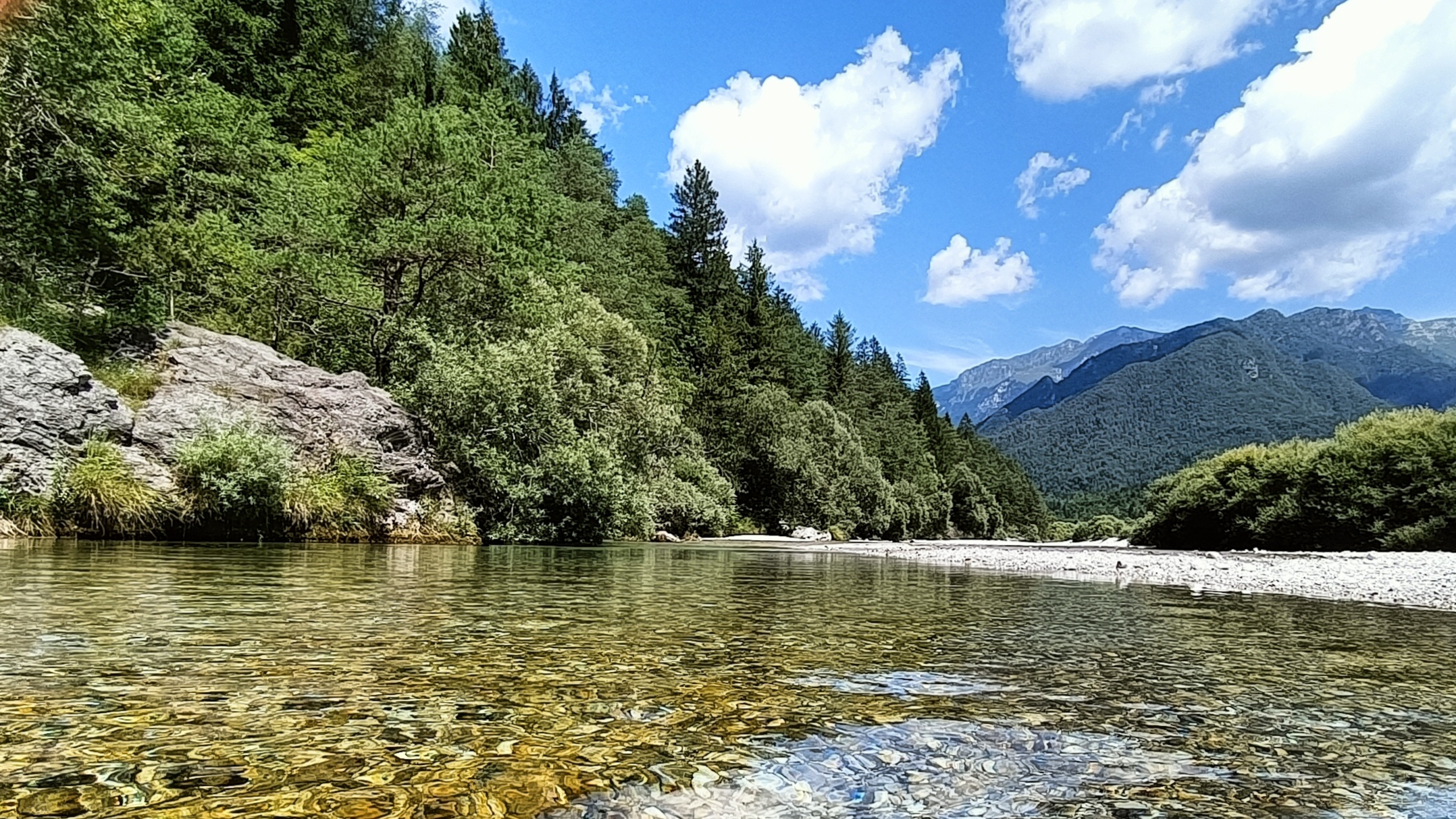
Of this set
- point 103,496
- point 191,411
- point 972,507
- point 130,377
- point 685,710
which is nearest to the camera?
point 685,710

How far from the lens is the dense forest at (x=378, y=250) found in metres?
20.4

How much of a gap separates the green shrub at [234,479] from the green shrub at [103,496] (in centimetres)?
75

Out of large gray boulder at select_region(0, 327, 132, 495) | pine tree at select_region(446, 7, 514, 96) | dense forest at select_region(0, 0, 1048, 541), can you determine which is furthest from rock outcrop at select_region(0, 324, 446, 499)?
pine tree at select_region(446, 7, 514, 96)

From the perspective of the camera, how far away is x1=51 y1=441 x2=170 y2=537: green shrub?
645 inches

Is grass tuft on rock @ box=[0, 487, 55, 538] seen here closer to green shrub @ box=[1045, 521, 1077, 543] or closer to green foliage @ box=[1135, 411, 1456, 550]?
green foliage @ box=[1135, 411, 1456, 550]

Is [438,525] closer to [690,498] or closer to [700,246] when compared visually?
[690,498]

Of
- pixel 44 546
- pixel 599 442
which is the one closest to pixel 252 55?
pixel 599 442

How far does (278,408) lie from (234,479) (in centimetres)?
403

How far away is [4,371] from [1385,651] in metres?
23.1

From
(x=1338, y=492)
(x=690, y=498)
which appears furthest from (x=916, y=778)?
(x=690, y=498)

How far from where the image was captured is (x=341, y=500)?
21.0 meters

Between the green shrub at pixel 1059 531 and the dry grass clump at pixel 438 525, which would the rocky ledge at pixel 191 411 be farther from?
the green shrub at pixel 1059 531

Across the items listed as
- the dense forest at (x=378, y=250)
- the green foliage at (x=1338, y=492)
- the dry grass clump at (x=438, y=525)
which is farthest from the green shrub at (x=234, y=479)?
the green foliage at (x=1338, y=492)

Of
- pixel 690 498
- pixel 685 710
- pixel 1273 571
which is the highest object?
pixel 690 498
